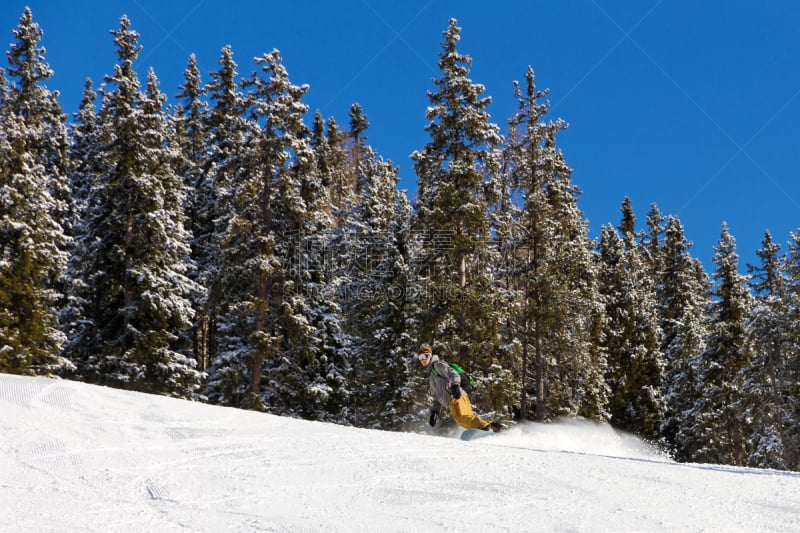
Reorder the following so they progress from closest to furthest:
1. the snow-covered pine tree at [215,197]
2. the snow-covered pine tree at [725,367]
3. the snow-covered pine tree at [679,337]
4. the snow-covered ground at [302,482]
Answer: the snow-covered ground at [302,482], the snow-covered pine tree at [215,197], the snow-covered pine tree at [725,367], the snow-covered pine tree at [679,337]

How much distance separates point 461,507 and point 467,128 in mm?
21772

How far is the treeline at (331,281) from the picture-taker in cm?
2609

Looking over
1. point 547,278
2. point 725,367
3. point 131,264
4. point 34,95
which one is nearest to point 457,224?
point 547,278

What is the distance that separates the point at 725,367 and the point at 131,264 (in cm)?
2728

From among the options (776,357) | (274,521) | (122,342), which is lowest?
(274,521)

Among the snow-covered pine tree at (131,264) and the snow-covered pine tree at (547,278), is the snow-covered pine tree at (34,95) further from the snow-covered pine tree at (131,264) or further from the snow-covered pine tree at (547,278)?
the snow-covered pine tree at (547,278)

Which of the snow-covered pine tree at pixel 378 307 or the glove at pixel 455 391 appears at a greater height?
the snow-covered pine tree at pixel 378 307

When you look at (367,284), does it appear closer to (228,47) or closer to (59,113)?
(228,47)

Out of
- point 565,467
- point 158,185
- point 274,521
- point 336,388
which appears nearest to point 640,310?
point 336,388

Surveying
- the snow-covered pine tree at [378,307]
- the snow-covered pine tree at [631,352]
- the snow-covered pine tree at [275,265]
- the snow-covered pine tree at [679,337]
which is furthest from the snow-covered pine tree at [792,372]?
the snow-covered pine tree at [275,265]

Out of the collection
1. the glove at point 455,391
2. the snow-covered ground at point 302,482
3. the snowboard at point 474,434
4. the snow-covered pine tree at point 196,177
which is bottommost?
the snow-covered ground at point 302,482

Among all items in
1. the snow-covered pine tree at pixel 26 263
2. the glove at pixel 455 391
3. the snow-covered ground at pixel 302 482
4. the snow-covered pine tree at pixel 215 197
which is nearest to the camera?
the snow-covered ground at pixel 302 482

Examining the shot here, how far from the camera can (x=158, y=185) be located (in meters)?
27.8

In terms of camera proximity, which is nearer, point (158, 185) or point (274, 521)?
point (274, 521)
